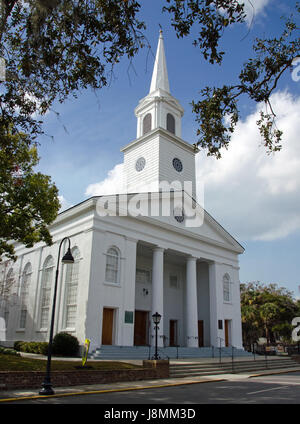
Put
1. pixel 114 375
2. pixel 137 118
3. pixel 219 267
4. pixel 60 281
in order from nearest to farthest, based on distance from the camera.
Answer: pixel 114 375
pixel 60 281
pixel 219 267
pixel 137 118

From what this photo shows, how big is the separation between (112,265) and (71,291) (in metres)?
3.04

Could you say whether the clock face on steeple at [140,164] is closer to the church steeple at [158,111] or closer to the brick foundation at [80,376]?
the church steeple at [158,111]

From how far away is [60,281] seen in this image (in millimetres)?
24609

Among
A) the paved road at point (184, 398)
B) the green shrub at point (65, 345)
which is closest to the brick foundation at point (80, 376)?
the paved road at point (184, 398)

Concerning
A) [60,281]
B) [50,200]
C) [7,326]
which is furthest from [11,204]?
[7,326]

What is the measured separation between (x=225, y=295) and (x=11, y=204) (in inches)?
815

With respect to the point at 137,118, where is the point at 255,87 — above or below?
below

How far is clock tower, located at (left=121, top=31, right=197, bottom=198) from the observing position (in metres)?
32.2

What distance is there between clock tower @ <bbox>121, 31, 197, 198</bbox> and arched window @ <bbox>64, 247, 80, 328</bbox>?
10.0 metres

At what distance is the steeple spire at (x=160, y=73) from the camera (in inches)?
1454

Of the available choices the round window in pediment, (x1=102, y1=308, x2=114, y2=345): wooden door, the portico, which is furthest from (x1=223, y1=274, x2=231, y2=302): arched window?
(x1=102, y1=308, x2=114, y2=345): wooden door

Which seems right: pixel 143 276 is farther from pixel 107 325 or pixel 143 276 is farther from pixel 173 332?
pixel 107 325
